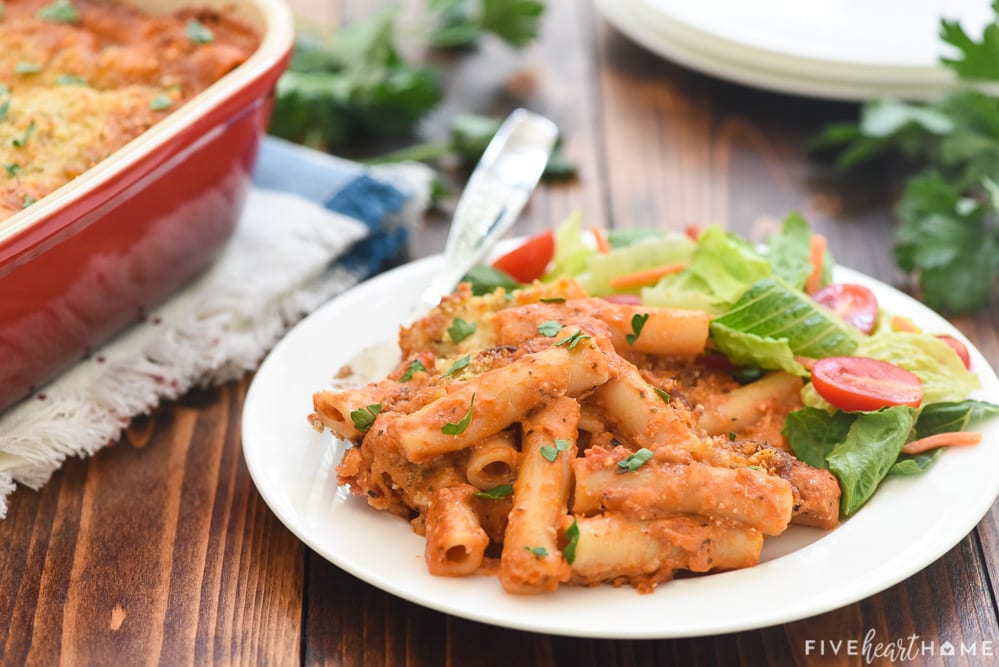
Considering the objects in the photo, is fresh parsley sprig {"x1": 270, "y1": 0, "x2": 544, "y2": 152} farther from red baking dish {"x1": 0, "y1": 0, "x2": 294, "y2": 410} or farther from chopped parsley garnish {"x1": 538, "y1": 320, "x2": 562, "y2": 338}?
chopped parsley garnish {"x1": 538, "y1": 320, "x2": 562, "y2": 338}

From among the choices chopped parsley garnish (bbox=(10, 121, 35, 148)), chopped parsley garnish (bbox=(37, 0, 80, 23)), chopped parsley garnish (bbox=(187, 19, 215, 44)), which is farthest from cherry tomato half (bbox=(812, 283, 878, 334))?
chopped parsley garnish (bbox=(37, 0, 80, 23))

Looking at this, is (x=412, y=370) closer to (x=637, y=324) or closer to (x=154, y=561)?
(x=637, y=324)

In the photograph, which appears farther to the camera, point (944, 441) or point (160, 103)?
point (160, 103)

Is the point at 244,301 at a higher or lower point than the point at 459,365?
lower

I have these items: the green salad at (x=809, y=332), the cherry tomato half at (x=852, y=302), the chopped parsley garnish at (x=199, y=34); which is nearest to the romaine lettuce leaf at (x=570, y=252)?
the green salad at (x=809, y=332)

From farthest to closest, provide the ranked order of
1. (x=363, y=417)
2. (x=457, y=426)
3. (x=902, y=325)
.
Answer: (x=902, y=325), (x=363, y=417), (x=457, y=426)

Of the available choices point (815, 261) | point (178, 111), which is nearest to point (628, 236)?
point (815, 261)

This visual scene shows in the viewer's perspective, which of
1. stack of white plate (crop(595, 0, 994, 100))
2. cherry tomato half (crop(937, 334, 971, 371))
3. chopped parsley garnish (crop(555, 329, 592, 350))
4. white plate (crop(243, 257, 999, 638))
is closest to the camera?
white plate (crop(243, 257, 999, 638))
